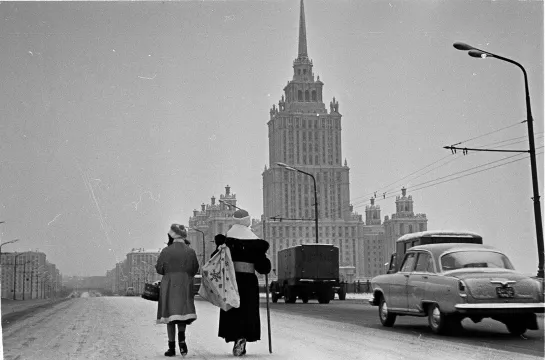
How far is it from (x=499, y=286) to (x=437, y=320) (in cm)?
120

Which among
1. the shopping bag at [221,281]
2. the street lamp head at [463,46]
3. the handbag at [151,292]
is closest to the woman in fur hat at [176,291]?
the shopping bag at [221,281]

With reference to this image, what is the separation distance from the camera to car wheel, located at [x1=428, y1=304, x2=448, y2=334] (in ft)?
42.0

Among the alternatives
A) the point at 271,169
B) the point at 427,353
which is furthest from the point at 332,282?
the point at 271,169

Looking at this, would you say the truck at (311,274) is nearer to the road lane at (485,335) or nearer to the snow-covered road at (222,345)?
the road lane at (485,335)

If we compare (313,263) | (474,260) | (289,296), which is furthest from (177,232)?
(313,263)

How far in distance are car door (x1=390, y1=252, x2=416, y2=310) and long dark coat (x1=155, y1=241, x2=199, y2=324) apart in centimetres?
546

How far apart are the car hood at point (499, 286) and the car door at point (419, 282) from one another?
3.64 ft

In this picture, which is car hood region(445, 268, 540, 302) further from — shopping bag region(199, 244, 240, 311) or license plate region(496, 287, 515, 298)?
shopping bag region(199, 244, 240, 311)

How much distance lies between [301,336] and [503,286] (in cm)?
313

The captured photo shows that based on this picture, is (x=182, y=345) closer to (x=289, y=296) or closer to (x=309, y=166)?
(x=289, y=296)

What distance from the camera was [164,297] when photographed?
9.79 m

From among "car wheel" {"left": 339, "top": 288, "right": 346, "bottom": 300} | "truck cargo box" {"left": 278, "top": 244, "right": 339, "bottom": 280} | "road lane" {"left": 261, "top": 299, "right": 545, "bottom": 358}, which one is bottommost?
"road lane" {"left": 261, "top": 299, "right": 545, "bottom": 358}

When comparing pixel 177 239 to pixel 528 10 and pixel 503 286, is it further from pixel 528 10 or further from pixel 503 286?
pixel 528 10

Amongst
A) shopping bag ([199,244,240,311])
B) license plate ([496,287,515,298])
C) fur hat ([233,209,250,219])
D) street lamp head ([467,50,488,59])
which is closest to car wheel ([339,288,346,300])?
street lamp head ([467,50,488,59])
